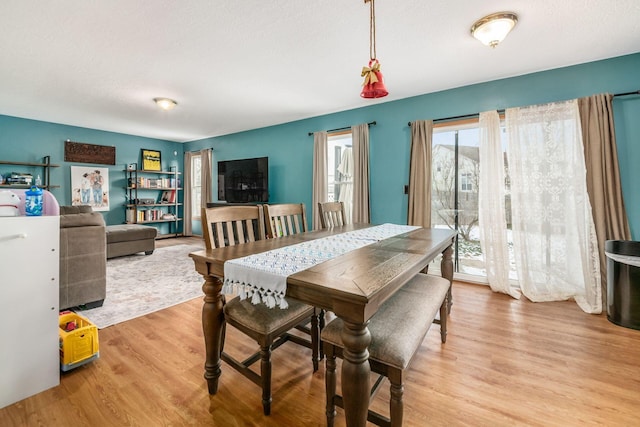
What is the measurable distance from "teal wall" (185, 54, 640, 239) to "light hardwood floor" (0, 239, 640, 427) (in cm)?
165

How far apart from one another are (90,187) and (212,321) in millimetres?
6050

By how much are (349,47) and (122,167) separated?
596 centimetres

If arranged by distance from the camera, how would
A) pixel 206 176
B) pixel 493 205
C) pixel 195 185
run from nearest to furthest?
pixel 493 205, pixel 206 176, pixel 195 185

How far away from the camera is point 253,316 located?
4.64 feet

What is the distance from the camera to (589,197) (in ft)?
8.75

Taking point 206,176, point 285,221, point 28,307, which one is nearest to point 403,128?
point 285,221

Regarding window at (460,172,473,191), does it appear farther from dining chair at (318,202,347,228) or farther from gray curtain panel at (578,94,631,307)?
dining chair at (318,202,347,228)

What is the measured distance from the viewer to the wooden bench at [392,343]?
110 cm

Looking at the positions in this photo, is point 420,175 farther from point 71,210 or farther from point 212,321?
point 71,210

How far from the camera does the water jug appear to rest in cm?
154

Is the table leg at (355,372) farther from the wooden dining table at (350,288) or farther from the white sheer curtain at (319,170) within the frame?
the white sheer curtain at (319,170)

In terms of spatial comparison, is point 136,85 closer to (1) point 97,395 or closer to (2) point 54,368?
(2) point 54,368

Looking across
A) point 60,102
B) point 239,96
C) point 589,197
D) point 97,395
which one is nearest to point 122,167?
point 60,102

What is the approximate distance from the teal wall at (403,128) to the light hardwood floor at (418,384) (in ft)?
5.43
